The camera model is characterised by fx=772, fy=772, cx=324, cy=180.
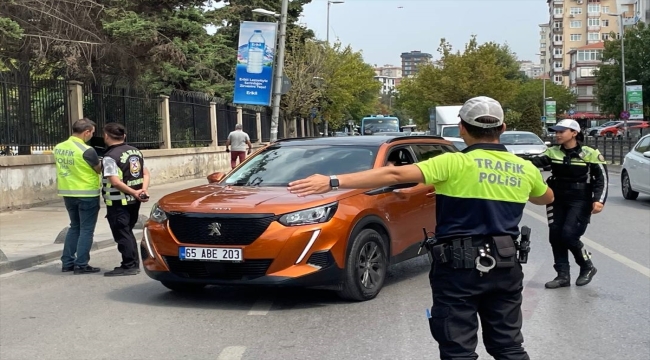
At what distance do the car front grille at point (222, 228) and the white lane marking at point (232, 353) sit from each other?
118 cm

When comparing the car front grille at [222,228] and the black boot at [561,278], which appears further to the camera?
the black boot at [561,278]

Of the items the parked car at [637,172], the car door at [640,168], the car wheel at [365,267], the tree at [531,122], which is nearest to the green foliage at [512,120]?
the tree at [531,122]

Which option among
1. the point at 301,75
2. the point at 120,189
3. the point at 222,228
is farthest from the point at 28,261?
the point at 301,75

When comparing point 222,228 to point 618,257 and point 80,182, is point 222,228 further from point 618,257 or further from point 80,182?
point 618,257

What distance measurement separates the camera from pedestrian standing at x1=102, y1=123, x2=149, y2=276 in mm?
8664

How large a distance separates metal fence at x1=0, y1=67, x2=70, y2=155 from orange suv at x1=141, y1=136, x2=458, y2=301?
954 cm

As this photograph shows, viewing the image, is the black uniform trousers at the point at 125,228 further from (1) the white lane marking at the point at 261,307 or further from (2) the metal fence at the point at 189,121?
(2) the metal fence at the point at 189,121

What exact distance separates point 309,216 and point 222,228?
76 centimetres

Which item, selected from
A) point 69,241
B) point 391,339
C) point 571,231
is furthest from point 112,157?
point 571,231

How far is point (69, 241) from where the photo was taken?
920 cm

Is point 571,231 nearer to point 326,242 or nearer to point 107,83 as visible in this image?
point 326,242

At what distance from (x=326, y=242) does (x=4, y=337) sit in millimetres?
2727

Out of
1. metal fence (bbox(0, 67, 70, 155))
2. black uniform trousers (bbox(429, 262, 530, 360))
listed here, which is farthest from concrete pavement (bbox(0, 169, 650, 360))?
metal fence (bbox(0, 67, 70, 155))

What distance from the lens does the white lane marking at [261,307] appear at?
268 inches
